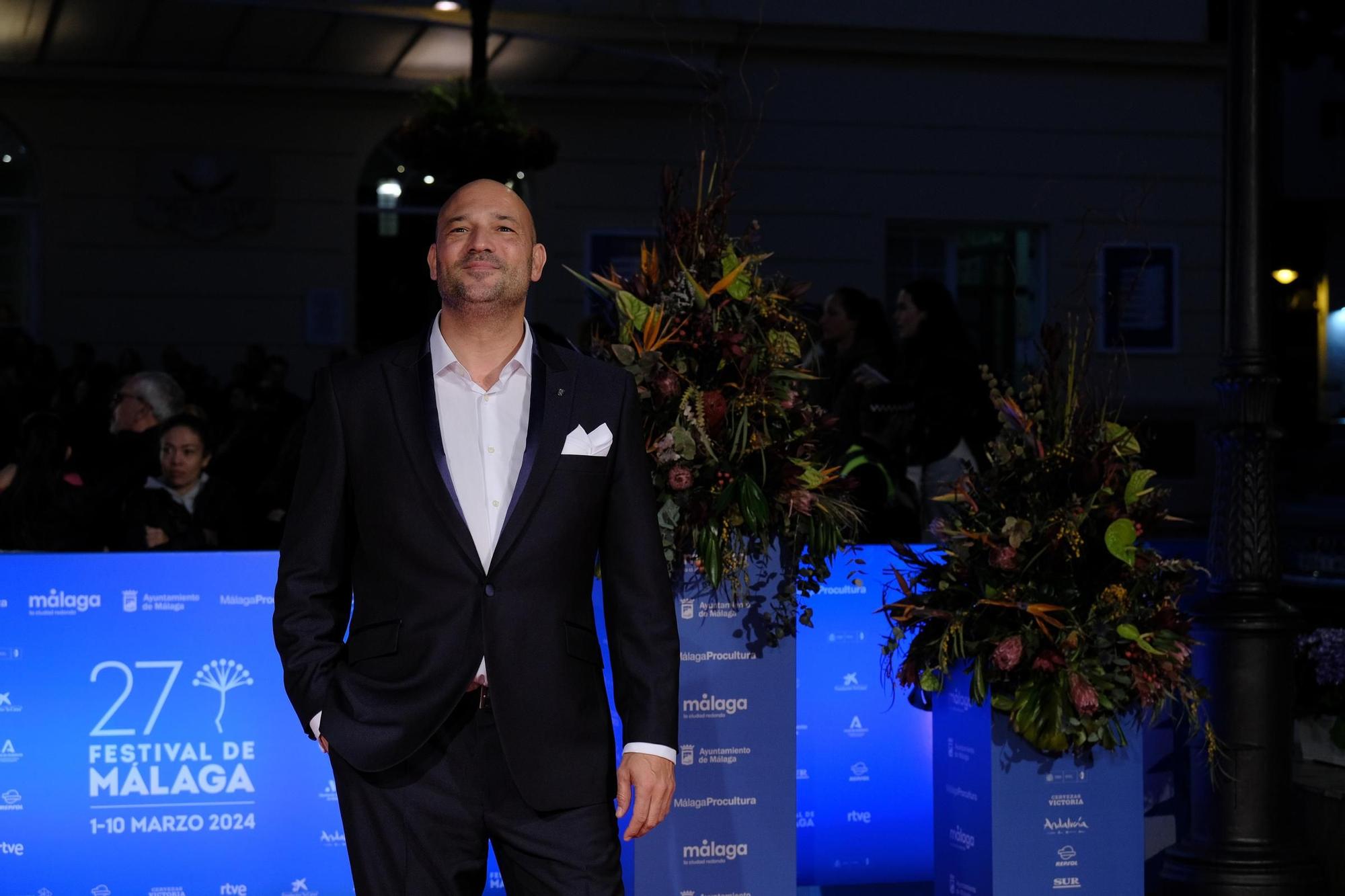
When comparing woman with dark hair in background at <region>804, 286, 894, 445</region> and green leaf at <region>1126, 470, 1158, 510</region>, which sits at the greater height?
woman with dark hair in background at <region>804, 286, 894, 445</region>

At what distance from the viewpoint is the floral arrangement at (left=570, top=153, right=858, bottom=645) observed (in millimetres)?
4648

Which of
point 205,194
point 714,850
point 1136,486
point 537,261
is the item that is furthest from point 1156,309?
point 537,261

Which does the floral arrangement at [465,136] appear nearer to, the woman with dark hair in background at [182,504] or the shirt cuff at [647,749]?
the woman with dark hair in background at [182,504]

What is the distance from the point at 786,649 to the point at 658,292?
3.46 feet

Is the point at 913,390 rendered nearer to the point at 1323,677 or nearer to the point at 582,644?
the point at 1323,677

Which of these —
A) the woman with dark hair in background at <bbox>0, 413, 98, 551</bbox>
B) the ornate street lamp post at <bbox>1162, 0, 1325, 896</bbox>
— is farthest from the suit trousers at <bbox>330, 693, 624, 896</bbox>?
the woman with dark hair in background at <bbox>0, 413, 98, 551</bbox>

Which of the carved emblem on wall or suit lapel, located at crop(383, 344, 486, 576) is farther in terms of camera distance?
the carved emblem on wall

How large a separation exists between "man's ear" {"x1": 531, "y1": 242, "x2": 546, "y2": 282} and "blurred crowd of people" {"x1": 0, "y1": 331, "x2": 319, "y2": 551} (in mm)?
3274

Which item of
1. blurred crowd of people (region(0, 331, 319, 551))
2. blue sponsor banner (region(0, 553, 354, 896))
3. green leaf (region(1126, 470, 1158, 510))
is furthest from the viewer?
blurred crowd of people (region(0, 331, 319, 551))

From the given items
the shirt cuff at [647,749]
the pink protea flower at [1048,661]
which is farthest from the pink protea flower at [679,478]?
the shirt cuff at [647,749]

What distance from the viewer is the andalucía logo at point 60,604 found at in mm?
5184

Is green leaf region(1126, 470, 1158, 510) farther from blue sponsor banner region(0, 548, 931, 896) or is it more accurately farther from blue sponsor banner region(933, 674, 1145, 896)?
blue sponsor banner region(0, 548, 931, 896)

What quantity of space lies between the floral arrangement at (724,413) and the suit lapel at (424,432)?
1311mm

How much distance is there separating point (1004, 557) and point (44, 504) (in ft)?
12.7
